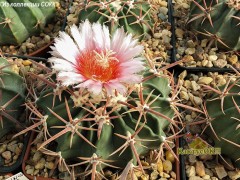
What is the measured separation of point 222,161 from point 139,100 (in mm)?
434

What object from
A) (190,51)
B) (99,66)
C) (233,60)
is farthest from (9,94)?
(233,60)

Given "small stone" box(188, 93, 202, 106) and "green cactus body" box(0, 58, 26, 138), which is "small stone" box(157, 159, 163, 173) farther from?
"green cactus body" box(0, 58, 26, 138)

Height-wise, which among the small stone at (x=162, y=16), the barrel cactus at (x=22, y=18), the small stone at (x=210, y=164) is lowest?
the small stone at (x=210, y=164)

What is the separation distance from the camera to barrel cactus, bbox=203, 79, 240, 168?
3.80ft

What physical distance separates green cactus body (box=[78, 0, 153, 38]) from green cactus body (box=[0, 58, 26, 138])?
0.35 metres

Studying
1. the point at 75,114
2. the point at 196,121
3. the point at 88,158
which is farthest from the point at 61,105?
the point at 196,121

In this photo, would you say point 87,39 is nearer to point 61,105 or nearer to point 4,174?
point 61,105

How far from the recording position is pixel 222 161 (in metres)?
1.26

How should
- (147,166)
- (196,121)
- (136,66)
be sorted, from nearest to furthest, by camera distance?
(136,66)
(147,166)
(196,121)

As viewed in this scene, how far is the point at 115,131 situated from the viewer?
39.9 inches

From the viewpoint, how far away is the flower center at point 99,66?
3.12ft

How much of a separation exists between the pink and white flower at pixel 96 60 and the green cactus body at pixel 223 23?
1.89 feet

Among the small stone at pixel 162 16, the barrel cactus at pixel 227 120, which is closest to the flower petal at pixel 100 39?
the barrel cactus at pixel 227 120

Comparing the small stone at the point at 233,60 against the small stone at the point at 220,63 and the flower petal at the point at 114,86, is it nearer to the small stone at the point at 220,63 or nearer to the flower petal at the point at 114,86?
the small stone at the point at 220,63
